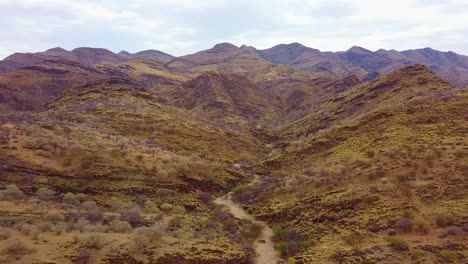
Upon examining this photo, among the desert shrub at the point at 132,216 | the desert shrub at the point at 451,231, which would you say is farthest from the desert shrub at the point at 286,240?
the desert shrub at the point at 132,216

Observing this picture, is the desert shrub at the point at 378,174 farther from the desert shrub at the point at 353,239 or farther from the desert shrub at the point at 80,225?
the desert shrub at the point at 80,225

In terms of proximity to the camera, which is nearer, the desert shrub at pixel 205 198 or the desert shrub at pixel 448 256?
the desert shrub at pixel 448 256

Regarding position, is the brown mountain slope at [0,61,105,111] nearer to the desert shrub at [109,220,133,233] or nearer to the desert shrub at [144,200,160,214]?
the desert shrub at [144,200,160,214]

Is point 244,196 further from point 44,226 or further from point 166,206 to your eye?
point 44,226

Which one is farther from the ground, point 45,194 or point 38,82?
point 38,82

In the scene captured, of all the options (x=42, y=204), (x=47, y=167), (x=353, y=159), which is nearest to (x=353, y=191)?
(x=353, y=159)

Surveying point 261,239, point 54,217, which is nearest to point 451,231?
point 261,239
